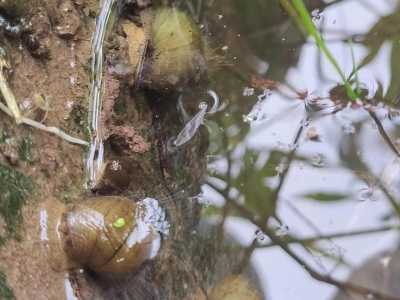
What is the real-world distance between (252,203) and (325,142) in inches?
9.6

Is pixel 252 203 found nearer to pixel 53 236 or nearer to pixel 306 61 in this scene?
pixel 306 61

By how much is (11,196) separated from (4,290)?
6.5 inches

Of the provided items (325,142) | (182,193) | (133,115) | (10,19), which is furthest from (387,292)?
(10,19)

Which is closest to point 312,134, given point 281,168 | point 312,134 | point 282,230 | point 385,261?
point 312,134

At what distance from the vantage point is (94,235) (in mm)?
1026

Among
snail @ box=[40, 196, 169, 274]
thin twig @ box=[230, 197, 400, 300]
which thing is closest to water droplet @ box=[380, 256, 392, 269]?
thin twig @ box=[230, 197, 400, 300]

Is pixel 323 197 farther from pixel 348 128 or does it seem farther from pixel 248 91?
pixel 248 91

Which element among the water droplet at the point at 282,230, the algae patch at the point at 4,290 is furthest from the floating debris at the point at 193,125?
the algae patch at the point at 4,290

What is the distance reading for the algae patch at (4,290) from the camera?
874mm

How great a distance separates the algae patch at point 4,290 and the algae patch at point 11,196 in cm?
7

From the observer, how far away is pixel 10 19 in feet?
3.40

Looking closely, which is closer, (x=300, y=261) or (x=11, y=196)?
(x=11, y=196)

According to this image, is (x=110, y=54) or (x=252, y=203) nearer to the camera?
(x=110, y=54)

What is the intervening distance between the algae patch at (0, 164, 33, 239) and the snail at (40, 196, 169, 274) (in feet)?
0.19
